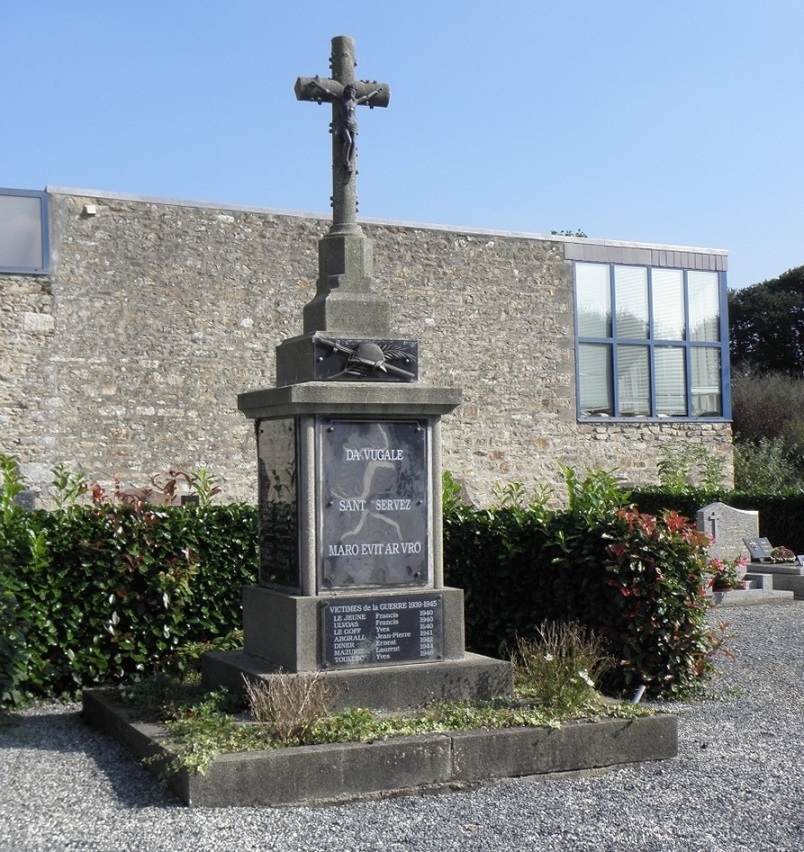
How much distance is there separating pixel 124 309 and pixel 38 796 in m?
12.7

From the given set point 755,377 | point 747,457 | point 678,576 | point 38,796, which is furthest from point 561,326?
point 755,377

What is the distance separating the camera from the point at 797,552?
59.1 feet

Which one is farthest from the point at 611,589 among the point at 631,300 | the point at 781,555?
the point at 631,300

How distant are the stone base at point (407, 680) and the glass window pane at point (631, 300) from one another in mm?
15407

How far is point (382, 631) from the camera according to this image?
6664 millimetres

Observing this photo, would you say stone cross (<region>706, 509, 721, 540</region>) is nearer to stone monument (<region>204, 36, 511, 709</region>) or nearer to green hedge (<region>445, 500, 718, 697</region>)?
green hedge (<region>445, 500, 718, 697</region>)

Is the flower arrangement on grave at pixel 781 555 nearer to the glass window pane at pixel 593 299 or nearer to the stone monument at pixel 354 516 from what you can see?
the glass window pane at pixel 593 299

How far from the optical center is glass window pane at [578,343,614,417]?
21.1m

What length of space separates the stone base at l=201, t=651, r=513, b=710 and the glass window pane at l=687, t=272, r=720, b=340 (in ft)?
54.4

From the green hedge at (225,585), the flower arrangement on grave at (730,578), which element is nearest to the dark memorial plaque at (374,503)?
the green hedge at (225,585)

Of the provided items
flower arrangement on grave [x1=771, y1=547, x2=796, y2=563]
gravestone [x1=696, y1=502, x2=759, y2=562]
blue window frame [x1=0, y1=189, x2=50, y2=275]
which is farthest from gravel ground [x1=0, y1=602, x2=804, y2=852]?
blue window frame [x1=0, y1=189, x2=50, y2=275]

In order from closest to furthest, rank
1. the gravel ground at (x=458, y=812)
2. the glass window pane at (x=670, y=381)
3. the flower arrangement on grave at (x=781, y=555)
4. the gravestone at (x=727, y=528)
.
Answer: the gravel ground at (x=458, y=812), the gravestone at (x=727, y=528), the flower arrangement on grave at (x=781, y=555), the glass window pane at (x=670, y=381)

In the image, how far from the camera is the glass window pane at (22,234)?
16844 mm

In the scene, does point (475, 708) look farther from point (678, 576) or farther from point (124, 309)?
point (124, 309)
